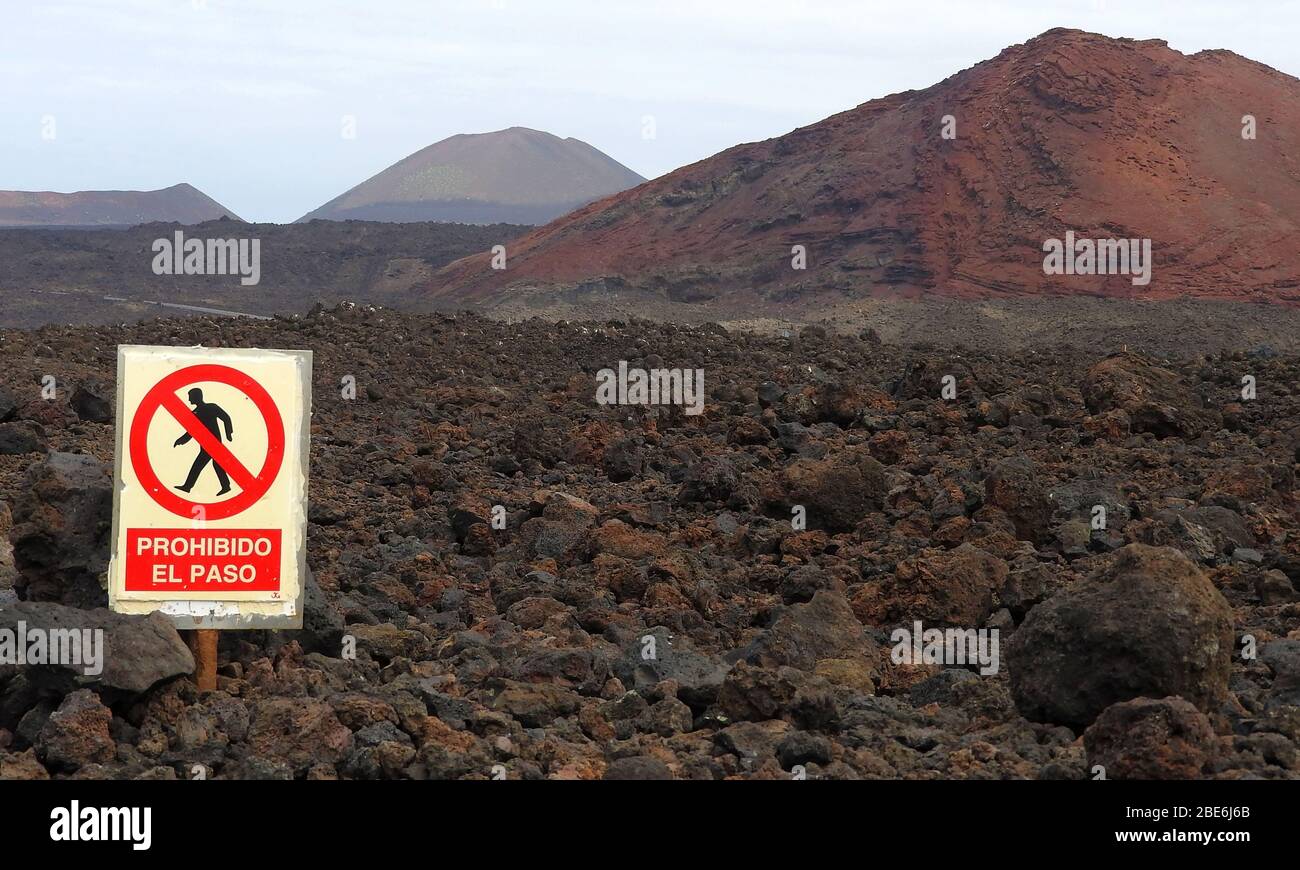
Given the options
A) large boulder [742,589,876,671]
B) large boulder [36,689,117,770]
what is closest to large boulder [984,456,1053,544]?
large boulder [742,589,876,671]

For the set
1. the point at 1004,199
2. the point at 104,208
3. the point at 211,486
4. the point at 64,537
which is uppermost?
the point at 104,208

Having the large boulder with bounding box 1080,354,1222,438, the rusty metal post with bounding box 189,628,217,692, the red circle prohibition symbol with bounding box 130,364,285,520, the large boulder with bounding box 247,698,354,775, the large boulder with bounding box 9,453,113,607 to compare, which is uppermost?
the large boulder with bounding box 1080,354,1222,438

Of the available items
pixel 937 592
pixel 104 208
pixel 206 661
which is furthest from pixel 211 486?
pixel 104 208

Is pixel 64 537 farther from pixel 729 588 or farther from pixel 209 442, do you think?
pixel 729 588

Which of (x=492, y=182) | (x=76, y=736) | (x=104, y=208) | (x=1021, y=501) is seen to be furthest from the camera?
(x=104, y=208)

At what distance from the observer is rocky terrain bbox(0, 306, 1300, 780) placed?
477cm

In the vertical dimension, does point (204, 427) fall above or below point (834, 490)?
above

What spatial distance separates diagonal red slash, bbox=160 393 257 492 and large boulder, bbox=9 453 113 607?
4.16ft

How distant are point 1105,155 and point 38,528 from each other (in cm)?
4007

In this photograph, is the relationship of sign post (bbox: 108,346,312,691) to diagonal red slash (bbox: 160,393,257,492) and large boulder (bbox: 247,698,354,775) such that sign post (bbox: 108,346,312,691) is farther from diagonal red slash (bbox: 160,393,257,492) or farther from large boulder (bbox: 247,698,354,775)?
large boulder (bbox: 247,698,354,775)

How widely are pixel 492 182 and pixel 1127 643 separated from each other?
4164 inches

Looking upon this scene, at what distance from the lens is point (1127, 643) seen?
5.05 m

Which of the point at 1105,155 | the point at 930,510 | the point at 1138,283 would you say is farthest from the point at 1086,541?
the point at 1105,155
